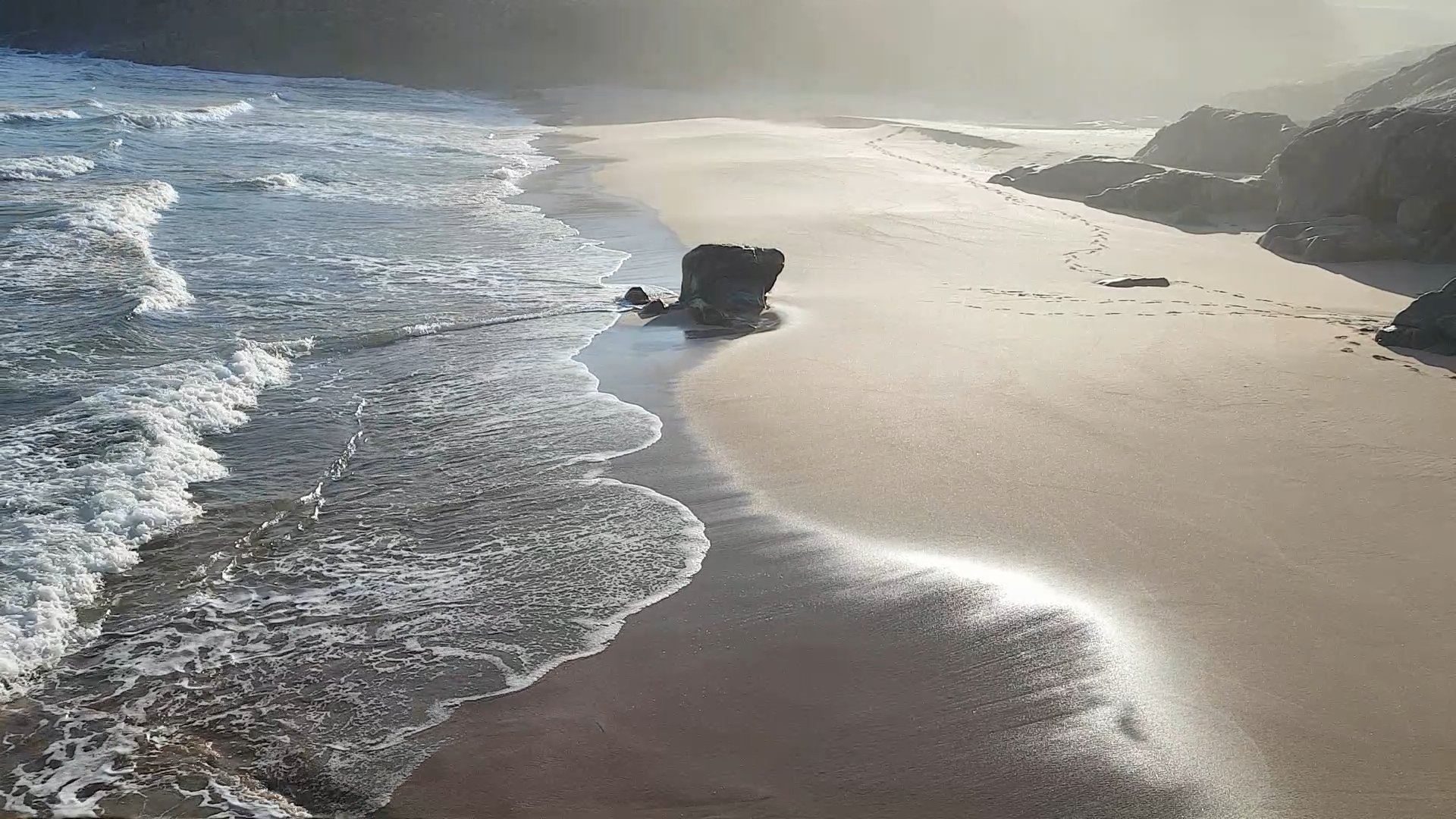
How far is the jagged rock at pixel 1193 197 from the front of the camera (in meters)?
14.9

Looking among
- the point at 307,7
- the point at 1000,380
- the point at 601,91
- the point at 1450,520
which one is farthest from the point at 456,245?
the point at 307,7

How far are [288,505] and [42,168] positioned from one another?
559 inches

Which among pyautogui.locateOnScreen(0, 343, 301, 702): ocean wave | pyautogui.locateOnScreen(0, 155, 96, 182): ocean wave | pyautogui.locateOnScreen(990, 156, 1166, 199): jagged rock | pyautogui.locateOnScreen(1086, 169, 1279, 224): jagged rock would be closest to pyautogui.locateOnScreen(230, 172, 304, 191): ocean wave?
pyautogui.locateOnScreen(0, 155, 96, 182): ocean wave

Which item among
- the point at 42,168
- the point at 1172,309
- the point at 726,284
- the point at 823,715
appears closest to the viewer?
the point at 823,715

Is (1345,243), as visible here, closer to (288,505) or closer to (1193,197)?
(1193,197)

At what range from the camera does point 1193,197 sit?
50.3 ft

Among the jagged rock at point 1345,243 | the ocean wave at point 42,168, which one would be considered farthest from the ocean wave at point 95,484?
the ocean wave at point 42,168

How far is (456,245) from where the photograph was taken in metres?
12.7

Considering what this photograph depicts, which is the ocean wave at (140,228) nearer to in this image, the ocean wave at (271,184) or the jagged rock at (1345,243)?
the ocean wave at (271,184)

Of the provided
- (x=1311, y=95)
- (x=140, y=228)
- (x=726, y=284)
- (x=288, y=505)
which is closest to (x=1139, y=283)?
(x=726, y=284)

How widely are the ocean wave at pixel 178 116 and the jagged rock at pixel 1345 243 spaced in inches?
879

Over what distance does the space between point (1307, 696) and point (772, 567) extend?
6.68 feet

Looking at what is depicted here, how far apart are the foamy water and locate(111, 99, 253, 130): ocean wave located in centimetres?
1265

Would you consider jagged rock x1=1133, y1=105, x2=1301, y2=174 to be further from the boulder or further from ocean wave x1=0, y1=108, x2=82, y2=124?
ocean wave x1=0, y1=108, x2=82, y2=124
